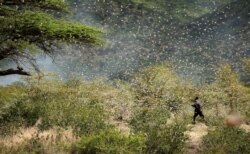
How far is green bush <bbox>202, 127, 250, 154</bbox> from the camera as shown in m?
17.5

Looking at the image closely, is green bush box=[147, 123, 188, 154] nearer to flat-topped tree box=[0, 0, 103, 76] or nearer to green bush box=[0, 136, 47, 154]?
green bush box=[0, 136, 47, 154]

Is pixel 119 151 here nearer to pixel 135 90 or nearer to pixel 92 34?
pixel 92 34

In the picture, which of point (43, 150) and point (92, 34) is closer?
point (43, 150)

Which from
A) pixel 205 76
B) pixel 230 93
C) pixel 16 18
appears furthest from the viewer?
pixel 205 76

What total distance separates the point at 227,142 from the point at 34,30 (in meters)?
8.34

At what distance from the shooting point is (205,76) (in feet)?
538

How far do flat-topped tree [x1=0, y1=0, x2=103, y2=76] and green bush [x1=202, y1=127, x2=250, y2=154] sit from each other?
19.0 feet

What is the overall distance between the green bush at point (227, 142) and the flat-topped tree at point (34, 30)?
580cm

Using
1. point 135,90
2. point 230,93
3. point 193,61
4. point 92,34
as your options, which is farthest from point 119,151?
point 193,61

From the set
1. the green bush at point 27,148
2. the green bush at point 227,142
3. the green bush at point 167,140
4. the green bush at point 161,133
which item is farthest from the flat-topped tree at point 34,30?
the green bush at point 227,142

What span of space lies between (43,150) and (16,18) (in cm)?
477

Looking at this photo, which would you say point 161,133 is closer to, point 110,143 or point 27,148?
point 110,143

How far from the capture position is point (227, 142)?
18.0 m

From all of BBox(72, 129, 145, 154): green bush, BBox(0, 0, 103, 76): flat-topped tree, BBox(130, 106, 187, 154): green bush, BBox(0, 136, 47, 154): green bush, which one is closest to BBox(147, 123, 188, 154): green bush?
BBox(130, 106, 187, 154): green bush
